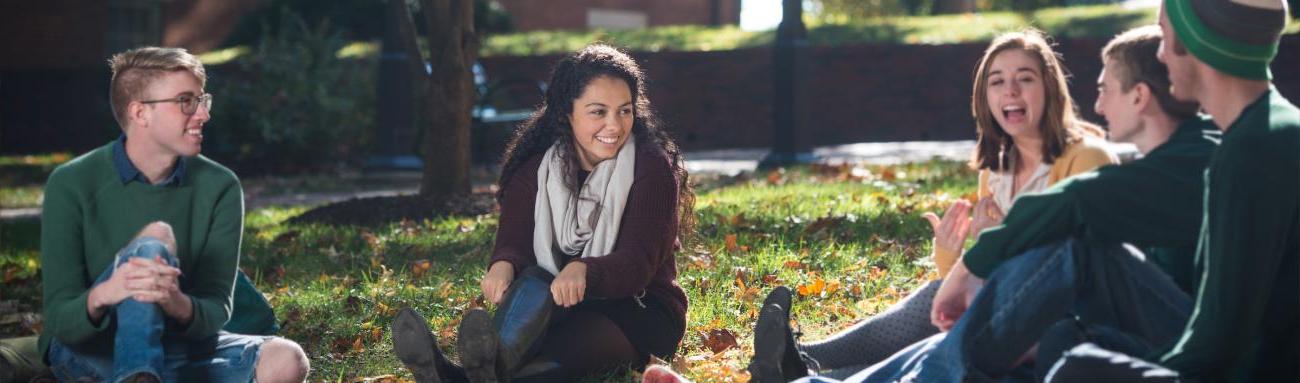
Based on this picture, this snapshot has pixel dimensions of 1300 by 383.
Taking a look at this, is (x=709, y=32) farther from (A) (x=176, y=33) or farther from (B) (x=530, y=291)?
(B) (x=530, y=291)

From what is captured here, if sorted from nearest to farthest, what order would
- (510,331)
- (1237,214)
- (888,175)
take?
(1237,214) → (510,331) → (888,175)

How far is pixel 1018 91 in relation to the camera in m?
4.17

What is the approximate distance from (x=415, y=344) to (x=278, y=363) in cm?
45

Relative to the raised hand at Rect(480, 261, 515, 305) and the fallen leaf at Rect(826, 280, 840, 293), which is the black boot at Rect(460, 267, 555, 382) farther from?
the fallen leaf at Rect(826, 280, 840, 293)

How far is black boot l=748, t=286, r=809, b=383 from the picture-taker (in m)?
4.14

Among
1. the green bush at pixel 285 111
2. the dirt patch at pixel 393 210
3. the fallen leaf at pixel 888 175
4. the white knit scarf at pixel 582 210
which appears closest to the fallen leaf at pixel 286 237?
the dirt patch at pixel 393 210

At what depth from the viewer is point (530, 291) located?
447cm

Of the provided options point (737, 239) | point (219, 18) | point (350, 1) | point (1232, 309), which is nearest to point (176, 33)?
point (219, 18)

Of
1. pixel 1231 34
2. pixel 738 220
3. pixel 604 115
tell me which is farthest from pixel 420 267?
pixel 1231 34

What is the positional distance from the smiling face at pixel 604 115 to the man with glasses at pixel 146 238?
41.9 inches

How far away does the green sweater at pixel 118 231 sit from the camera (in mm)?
4156

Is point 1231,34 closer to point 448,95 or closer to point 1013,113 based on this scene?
point 1013,113

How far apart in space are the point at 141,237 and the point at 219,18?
81.9 feet

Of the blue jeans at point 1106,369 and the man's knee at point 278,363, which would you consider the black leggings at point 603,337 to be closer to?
the man's knee at point 278,363
